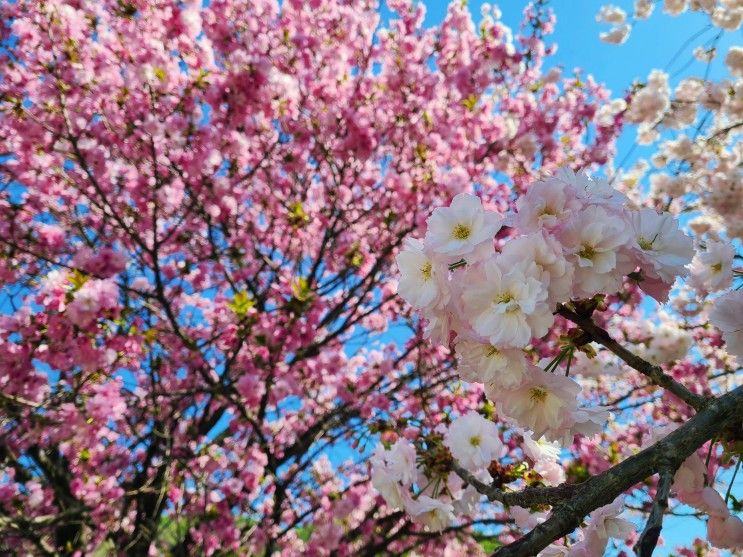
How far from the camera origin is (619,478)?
932mm

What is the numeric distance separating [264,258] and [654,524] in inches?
188

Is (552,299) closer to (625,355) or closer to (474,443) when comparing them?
(625,355)

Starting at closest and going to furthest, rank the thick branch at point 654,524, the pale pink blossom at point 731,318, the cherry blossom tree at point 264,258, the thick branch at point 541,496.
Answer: the thick branch at point 654,524 < the thick branch at point 541,496 < the pale pink blossom at point 731,318 < the cherry blossom tree at point 264,258

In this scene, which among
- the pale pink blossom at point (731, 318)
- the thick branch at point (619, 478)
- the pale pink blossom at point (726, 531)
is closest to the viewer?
the thick branch at point (619, 478)

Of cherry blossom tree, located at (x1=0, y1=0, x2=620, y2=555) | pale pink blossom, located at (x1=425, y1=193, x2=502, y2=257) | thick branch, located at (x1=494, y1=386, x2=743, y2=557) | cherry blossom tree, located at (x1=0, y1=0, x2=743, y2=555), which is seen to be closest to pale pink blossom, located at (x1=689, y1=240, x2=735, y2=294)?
cherry blossom tree, located at (x1=0, y1=0, x2=743, y2=555)

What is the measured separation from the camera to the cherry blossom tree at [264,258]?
12.6 feet

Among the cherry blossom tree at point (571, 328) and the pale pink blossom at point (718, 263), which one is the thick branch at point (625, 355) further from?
the pale pink blossom at point (718, 263)

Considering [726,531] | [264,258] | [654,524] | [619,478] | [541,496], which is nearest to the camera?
[654,524]

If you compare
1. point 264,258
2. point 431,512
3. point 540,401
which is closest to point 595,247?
point 540,401

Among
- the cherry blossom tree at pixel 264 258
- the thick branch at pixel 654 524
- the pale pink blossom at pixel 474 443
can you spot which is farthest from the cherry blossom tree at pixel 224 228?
the thick branch at pixel 654 524

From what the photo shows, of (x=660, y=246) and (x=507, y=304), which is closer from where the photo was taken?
(x=507, y=304)

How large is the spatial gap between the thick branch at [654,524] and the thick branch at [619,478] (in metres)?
0.06

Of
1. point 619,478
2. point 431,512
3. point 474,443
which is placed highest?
point 474,443

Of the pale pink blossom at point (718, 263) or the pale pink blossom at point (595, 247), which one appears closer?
the pale pink blossom at point (595, 247)
